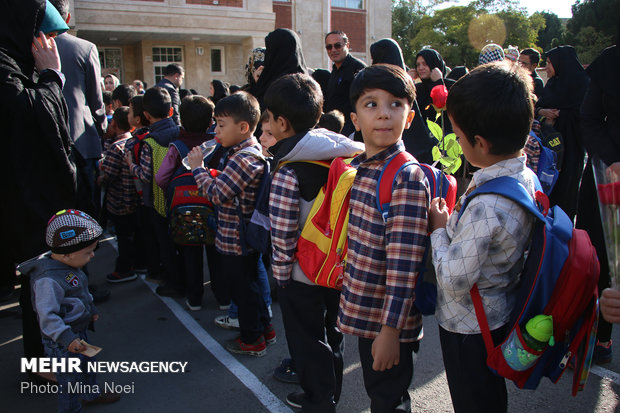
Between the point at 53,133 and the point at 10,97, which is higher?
the point at 10,97

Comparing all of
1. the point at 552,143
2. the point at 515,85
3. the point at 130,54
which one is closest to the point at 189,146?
the point at 515,85

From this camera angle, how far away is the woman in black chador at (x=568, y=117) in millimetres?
4660

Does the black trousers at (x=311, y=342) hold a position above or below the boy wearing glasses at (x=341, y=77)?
below

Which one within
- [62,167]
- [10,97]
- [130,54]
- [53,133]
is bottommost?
[62,167]

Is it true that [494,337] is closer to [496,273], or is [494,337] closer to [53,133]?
[496,273]

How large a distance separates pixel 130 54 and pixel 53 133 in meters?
26.1

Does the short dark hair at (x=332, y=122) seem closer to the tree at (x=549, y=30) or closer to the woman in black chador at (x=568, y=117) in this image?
the woman in black chador at (x=568, y=117)

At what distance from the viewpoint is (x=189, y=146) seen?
3.97 meters

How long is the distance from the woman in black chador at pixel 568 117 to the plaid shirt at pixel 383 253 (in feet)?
11.2

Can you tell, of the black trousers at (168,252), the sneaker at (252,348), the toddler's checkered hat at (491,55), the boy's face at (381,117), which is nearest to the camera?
the boy's face at (381,117)

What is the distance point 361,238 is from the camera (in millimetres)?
1990

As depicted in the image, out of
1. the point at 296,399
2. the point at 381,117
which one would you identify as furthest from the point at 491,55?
the point at 296,399

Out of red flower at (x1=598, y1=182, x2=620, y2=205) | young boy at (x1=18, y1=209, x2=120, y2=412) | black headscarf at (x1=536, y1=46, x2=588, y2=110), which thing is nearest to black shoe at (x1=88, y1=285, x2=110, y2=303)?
young boy at (x1=18, y1=209, x2=120, y2=412)

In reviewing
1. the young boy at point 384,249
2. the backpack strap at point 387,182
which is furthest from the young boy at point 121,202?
the backpack strap at point 387,182
